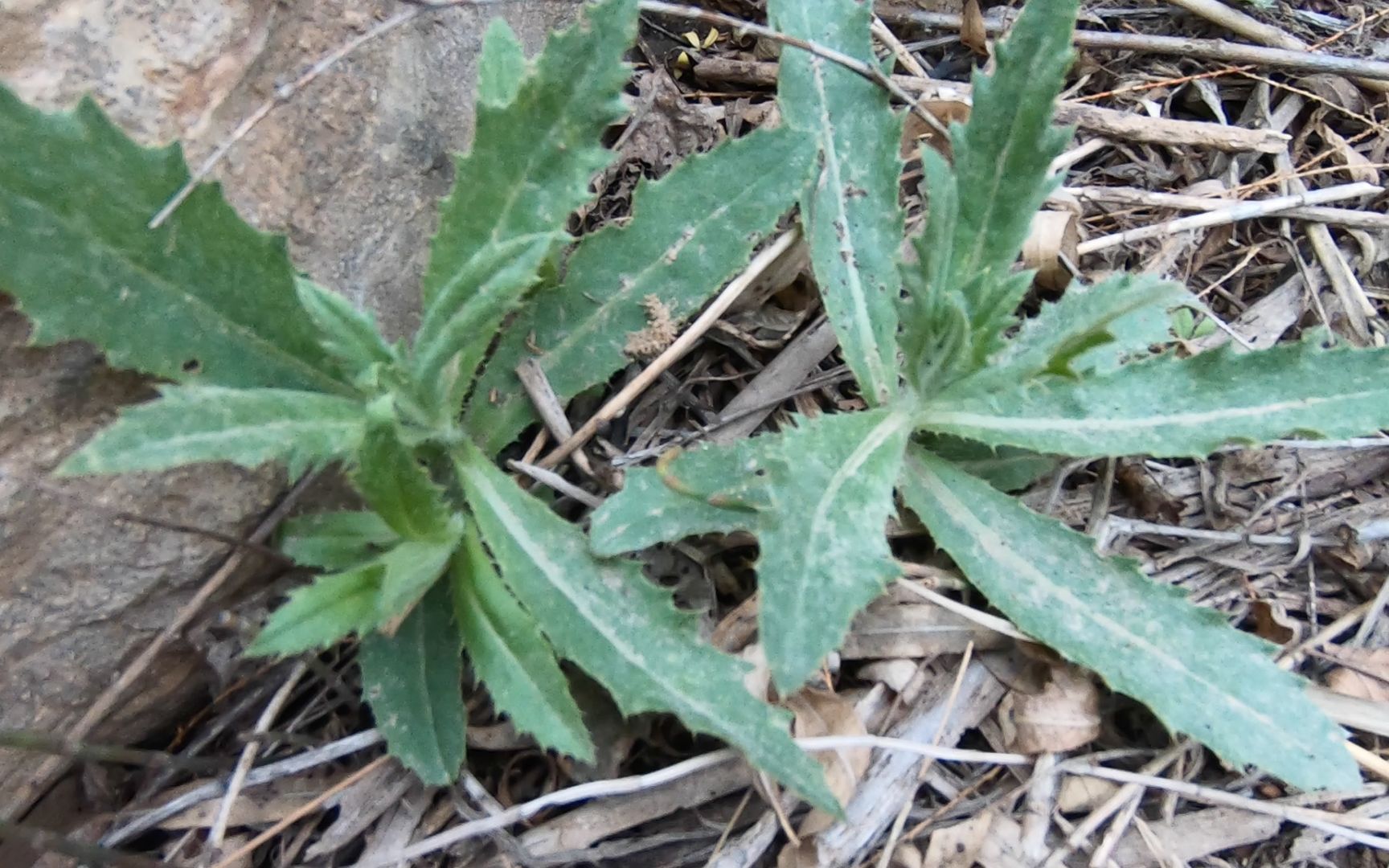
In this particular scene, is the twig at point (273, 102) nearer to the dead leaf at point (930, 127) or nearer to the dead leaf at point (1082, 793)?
the dead leaf at point (930, 127)

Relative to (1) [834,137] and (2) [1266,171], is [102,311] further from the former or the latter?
(2) [1266,171]

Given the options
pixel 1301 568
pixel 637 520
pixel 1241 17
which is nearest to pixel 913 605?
pixel 637 520

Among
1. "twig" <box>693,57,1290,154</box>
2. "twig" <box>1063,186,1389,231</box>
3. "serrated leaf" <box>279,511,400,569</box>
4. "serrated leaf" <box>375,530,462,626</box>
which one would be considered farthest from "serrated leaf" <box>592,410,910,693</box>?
"twig" <box>693,57,1290,154</box>

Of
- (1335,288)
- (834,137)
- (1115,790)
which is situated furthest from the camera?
(1335,288)

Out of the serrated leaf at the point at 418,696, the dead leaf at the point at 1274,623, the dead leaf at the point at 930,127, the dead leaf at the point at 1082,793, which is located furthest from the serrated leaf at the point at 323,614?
the dead leaf at the point at 1274,623

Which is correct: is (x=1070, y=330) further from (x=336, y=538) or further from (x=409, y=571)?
(x=336, y=538)

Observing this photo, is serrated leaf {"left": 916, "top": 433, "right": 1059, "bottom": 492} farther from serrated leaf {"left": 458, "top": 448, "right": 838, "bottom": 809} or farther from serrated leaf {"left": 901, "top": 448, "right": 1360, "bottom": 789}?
serrated leaf {"left": 458, "top": 448, "right": 838, "bottom": 809}

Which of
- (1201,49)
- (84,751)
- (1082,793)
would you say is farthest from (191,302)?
(1201,49)
